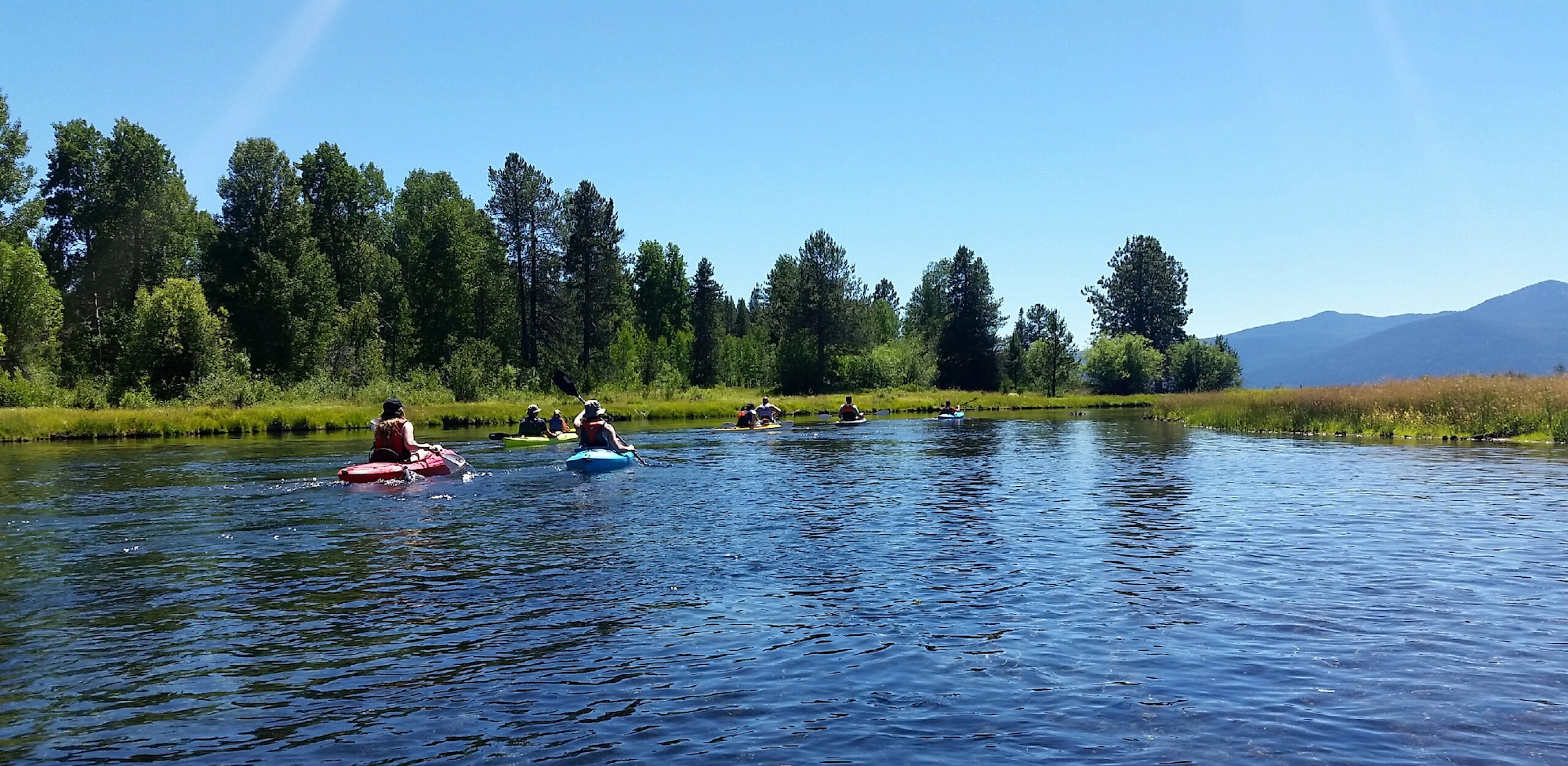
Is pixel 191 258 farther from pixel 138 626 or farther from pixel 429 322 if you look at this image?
pixel 138 626

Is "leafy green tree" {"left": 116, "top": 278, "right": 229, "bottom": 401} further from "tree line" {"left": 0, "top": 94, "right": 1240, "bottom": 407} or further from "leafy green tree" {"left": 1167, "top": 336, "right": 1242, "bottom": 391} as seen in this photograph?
"leafy green tree" {"left": 1167, "top": 336, "right": 1242, "bottom": 391}

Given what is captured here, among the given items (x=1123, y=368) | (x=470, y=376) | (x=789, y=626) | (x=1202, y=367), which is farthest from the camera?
(x=1202, y=367)

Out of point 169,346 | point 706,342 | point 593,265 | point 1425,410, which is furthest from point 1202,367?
point 169,346

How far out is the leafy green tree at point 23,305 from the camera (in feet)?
189

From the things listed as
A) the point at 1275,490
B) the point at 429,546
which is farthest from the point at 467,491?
the point at 1275,490

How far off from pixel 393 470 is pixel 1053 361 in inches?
4021

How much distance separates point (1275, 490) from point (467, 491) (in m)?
19.2

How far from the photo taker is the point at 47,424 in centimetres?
4550

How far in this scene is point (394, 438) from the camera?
24.8 metres

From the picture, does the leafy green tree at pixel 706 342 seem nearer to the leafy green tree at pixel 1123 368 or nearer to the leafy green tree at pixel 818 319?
the leafy green tree at pixel 818 319

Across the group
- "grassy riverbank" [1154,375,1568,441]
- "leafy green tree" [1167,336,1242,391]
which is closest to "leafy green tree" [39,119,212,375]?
"grassy riverbank" [1154,375,1568,441]

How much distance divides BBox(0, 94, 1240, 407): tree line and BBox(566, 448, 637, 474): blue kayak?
119ft

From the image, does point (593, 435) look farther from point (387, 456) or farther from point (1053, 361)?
point (1053, 361)

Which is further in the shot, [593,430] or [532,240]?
[532,240]
